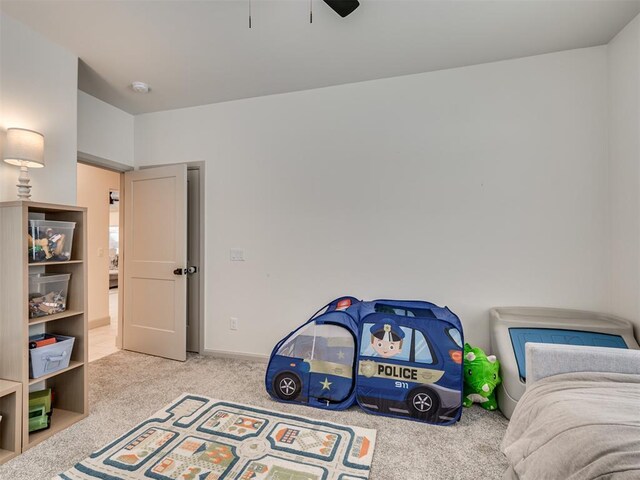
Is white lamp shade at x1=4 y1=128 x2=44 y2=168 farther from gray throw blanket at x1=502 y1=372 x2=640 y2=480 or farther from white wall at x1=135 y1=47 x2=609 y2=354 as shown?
gray throw blanket at x1=502 y1=372 x2=640 y2=480

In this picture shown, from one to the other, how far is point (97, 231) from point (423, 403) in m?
4.51

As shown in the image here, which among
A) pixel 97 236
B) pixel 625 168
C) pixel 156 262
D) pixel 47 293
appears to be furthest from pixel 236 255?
pixel 625 168

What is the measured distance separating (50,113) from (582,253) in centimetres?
401

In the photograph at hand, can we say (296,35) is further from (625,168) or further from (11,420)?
(11,420)

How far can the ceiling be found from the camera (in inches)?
75.9

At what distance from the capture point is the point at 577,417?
110 cm

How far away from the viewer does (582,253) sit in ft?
7.75

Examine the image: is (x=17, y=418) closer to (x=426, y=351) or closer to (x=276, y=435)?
(x=276, y=435)

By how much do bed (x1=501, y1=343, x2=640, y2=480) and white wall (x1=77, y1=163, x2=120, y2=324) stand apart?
190 inches

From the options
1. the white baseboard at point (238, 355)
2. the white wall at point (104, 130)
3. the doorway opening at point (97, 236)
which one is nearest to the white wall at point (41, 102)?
the white wall at point (104, 130)

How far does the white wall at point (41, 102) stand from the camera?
201 centimetres

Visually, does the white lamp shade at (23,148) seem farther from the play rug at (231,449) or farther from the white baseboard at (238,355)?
the white baseboard at (238,355)

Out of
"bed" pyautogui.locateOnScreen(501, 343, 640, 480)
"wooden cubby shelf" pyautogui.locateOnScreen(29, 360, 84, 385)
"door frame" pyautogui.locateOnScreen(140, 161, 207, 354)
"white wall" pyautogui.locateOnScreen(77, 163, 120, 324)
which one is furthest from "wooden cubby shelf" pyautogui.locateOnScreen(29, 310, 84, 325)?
"white wall" pyautogui.locateOnScreen(77, 163, 120, 324)

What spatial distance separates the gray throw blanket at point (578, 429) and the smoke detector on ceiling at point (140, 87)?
3.55 meters
